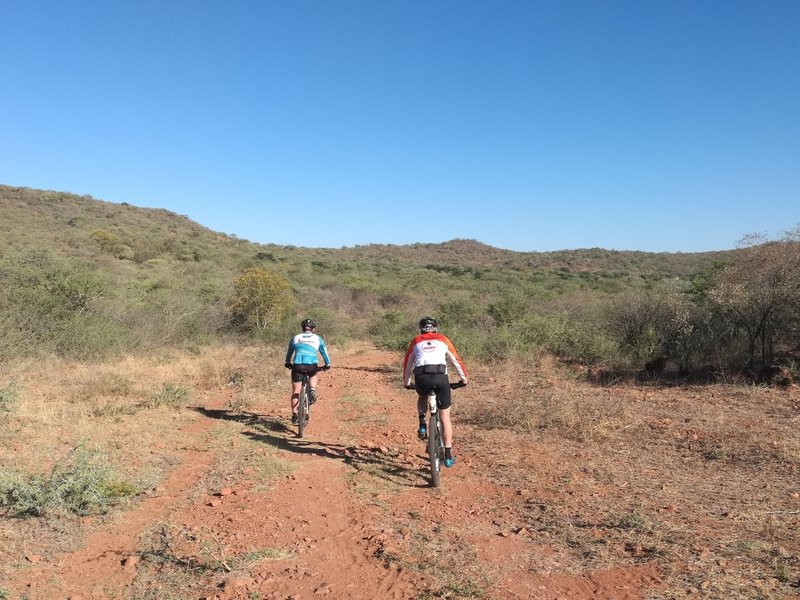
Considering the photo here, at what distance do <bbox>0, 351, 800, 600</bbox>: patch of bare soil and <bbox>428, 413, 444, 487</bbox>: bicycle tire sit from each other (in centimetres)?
15

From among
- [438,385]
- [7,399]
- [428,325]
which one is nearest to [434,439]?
[438,385]

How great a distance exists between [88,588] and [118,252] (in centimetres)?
3322

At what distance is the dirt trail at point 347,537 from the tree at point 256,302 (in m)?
11.8

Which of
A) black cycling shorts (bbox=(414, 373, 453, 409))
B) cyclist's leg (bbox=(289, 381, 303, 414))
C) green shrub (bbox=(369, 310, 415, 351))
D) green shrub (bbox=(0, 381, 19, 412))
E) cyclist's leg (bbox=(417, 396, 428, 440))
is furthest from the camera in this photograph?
green shrub (bbox=(369, 310, 415, 351))

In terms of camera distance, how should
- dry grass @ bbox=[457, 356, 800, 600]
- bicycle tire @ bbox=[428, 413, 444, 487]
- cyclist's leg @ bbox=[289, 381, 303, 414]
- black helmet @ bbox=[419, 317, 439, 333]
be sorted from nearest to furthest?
dry grass @ bbox=[457, 356, 800, 600] < bicycle tire @ bbox=[428, 413, 444, 487] < black helmet @ bbox=[419, 317, 439, 333] < cyclist's leg @ bbox=[289, 381, 303, 414]

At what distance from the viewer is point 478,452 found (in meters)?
6.92

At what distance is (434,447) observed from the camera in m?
5.66

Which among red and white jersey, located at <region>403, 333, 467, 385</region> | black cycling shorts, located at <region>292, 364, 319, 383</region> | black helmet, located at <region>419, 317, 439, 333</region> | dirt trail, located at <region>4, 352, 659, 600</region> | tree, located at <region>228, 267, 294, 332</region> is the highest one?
tree, located at <region>228, 267, 294, 332</region>

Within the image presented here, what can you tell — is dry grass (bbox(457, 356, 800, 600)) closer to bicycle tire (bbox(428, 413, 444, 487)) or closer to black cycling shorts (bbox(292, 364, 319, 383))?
bicycle tire (bbox(428, 413, 444, 487))

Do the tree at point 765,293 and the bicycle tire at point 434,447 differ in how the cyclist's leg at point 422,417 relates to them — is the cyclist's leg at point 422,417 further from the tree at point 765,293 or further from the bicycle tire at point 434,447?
the tree at point 765,293

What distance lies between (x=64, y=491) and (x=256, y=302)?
14162mm

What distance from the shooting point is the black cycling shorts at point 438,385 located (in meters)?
5.75

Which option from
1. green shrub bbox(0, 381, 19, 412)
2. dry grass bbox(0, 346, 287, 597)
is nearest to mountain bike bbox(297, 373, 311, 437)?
dry grass bbox(0, 346, 287, 597)

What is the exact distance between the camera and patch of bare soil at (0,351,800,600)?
3.64 m
